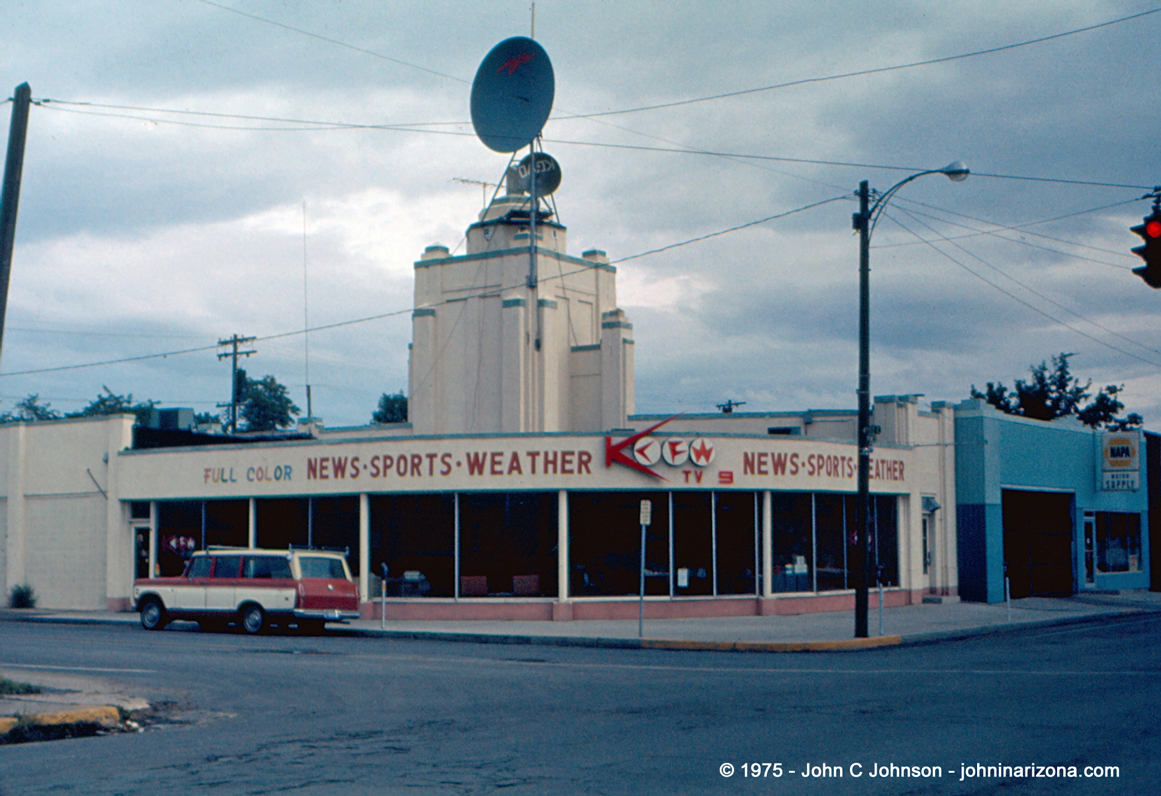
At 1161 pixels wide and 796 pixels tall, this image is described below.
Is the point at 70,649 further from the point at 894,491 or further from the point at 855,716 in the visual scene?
the point at 894,491

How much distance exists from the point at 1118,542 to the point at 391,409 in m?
57.7

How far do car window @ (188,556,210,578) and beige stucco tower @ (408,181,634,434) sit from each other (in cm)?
1120

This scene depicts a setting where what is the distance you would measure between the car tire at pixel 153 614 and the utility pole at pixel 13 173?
529 inches

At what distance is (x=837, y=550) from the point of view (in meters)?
30.0

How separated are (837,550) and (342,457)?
13.0 metres

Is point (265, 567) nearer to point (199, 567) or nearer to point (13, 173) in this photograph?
point (199, 567)

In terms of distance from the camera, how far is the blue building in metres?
34.2

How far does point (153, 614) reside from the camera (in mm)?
25375

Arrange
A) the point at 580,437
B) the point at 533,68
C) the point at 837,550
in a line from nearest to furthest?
the point at 580,437, the point at 837,550, the point at 533,68

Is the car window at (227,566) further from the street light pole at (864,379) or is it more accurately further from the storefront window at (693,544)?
the street light pole at (864,379)

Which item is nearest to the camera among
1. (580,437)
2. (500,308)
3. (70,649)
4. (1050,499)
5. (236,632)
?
(70,649)

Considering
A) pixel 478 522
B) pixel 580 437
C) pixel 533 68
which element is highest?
pixel 533 68

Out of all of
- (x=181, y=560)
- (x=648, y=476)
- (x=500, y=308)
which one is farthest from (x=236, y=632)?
(x=500, y=308)

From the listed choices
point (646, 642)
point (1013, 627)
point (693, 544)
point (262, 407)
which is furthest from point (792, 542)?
point (262, 407)
